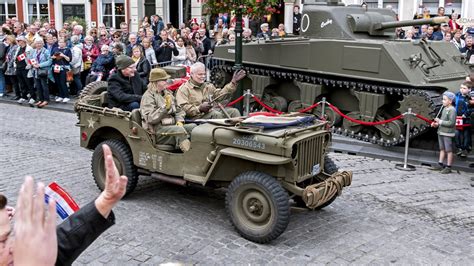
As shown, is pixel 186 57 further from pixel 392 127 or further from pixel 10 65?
pixel 392 127

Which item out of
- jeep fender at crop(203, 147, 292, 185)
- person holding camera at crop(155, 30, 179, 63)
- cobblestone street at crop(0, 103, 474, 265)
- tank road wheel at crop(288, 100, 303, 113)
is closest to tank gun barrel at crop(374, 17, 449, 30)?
tank road wheel at crop(288, 100, 303, 113)

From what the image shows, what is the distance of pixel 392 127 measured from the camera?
1217 centimetres

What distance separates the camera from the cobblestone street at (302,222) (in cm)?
653

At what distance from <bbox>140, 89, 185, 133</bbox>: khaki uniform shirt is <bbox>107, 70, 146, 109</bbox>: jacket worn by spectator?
2.42 ft

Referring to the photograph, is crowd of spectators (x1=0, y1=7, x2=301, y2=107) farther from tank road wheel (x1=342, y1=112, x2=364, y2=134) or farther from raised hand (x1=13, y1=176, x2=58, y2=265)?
raised hand (x1=13, y1=176, x2=58, y2=265)

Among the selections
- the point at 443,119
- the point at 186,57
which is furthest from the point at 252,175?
the point at 186,57

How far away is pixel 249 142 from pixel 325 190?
1.03 meters

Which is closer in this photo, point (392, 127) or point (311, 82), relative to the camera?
point (392, 127)

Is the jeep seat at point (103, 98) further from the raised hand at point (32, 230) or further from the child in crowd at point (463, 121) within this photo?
the raised hand at point (32, 230)

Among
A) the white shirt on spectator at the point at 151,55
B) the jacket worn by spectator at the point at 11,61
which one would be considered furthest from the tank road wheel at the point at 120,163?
the jacket worn by spectator at the point at 11,61

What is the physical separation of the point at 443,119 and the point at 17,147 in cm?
792

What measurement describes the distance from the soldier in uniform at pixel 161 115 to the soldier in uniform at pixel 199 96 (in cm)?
31

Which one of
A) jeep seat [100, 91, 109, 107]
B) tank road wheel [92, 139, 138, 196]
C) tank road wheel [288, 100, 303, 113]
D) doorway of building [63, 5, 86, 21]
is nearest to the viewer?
tank road wheel [92, 139, 138, 196]

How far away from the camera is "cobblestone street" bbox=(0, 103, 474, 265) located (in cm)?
653
